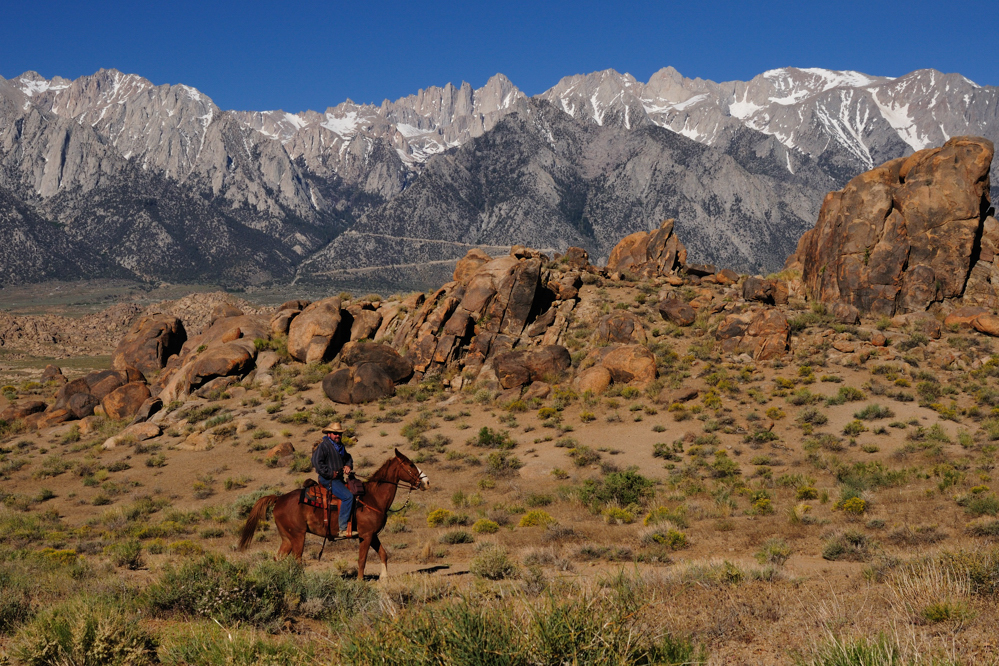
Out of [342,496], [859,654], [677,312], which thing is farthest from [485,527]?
[677,312]

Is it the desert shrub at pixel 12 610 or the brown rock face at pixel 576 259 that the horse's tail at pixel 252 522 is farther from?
the brown rock face at pixel 576 259

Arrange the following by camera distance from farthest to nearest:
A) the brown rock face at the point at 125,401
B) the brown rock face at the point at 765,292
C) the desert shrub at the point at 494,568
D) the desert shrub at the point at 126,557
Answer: the brown rock face at the point at 765,292, the brown rock face at the point at 125,401, the desert shrub at the point at 126,557, the desert shrub at the point at 494,568

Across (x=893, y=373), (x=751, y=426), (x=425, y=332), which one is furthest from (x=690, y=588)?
(x=425, y=332)

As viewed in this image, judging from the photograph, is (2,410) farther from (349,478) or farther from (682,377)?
(682,377)

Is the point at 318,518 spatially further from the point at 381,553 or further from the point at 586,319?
the point at 586,319

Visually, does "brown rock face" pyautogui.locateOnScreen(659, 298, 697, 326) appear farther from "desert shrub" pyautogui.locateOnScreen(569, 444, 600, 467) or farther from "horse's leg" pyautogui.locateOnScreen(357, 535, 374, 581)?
"horse's leg" pyautogui.locateOnScreen(357, 535, 374, 581)

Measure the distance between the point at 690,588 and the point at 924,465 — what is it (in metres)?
16.2

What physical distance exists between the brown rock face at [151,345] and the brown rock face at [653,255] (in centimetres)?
3692

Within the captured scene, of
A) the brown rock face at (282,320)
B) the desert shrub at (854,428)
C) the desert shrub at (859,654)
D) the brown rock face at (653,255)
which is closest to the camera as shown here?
the desert shrub at (859,654)

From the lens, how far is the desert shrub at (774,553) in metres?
11.6

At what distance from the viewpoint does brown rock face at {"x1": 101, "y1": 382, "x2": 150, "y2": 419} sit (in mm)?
35594

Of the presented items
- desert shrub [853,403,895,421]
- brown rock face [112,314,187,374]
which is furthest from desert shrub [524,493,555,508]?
brown rock face [112,314,187,374]

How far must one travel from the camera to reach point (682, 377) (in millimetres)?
32625

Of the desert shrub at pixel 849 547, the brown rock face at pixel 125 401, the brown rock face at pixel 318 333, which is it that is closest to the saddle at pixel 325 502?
the desert shrub at pixel 849 547
